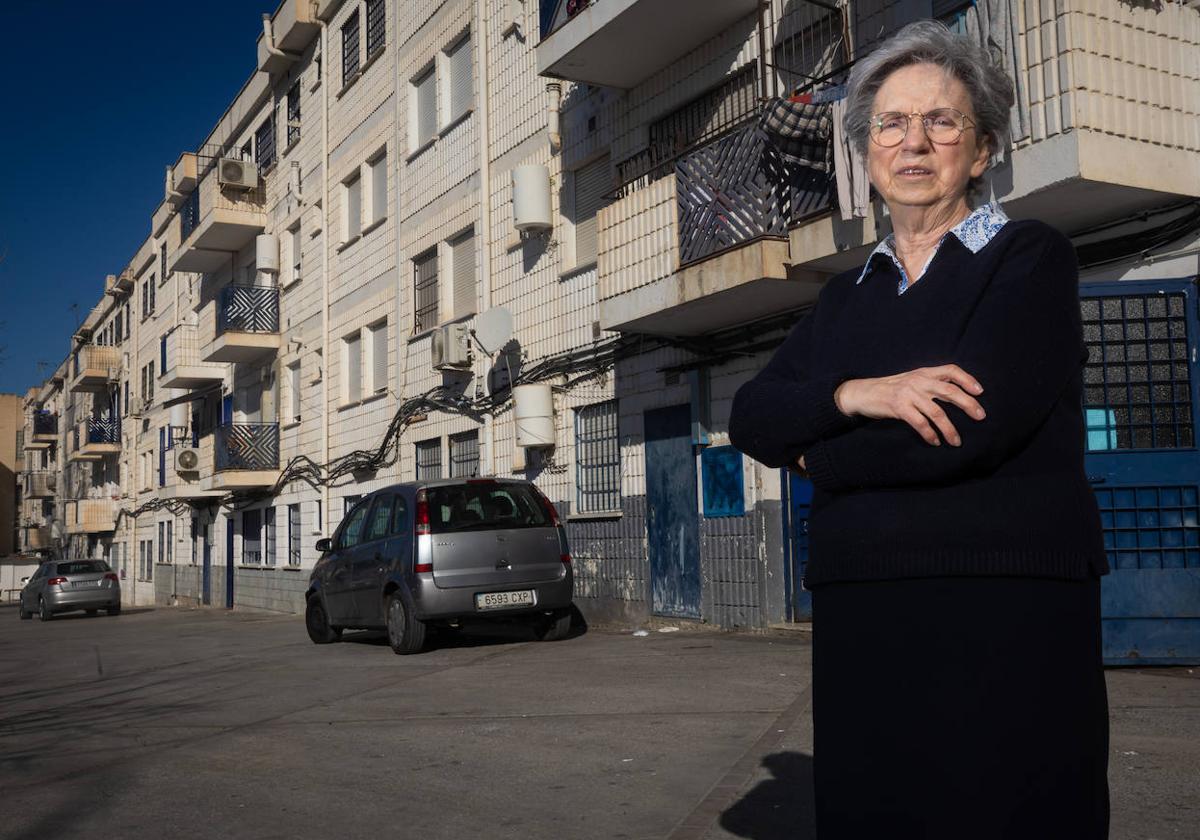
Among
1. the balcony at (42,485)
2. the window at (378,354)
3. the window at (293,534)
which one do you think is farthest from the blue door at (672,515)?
the balcony at (42,485)

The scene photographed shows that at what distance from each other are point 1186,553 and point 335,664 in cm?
754

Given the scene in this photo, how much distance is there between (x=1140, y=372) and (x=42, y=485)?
244ft

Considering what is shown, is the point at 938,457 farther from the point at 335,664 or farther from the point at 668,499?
the point at 668,499

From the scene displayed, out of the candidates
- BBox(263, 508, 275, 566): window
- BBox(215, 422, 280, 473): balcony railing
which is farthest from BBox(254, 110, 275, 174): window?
BBox(263, 508, 275, 566): window

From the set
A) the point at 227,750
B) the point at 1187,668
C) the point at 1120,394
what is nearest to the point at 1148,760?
the point at 1187,668

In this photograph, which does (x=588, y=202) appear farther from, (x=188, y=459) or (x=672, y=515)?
(x=188, y=459)

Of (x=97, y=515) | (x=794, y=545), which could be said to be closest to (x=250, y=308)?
(x=794, y=545)

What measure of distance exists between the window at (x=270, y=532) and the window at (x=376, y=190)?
9091mm

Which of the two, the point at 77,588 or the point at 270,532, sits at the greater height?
the point at 270,532

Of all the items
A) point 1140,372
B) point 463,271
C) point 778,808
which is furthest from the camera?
point 463,271

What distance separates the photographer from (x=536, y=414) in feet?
52.0

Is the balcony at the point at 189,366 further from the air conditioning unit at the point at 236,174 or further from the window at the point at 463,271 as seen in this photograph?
the window at the point at 463,271

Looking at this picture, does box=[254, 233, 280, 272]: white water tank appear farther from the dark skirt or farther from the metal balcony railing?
the dark skirt

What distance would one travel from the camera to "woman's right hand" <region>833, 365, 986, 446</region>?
183 cm
